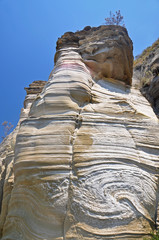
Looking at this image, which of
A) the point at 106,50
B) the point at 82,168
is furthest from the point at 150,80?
the point at 82,168

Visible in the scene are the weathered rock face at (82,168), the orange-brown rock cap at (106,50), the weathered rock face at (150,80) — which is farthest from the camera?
the weathered rock face at (150,80)

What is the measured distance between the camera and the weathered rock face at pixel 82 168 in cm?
282

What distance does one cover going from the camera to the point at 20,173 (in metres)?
3.39

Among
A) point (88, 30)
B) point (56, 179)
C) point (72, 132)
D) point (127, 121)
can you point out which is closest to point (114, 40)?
point (88, 30)

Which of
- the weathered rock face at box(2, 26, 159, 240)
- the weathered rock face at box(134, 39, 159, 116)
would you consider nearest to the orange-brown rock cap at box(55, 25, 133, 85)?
the weathered rock face at box(2, 26, 159, 240)

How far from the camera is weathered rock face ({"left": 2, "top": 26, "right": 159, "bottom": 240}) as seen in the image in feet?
9.26

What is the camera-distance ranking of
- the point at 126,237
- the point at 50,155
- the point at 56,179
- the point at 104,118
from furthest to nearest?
1. the point at 104,118
2. the point at 50,155
3. the point at 56,179
4. the point at 126,237

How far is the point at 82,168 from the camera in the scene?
321 centimetres

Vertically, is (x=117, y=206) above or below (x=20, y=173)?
below

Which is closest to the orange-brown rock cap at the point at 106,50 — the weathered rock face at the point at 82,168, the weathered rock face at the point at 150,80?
the weathered rock face at the point at 82,168

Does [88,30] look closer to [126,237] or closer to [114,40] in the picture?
[114,40]

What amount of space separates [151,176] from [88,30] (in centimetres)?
600

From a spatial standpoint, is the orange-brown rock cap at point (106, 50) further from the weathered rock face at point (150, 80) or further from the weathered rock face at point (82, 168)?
the weathered rock face at point (150, 80)

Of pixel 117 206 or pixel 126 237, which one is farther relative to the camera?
pixel 117 206
